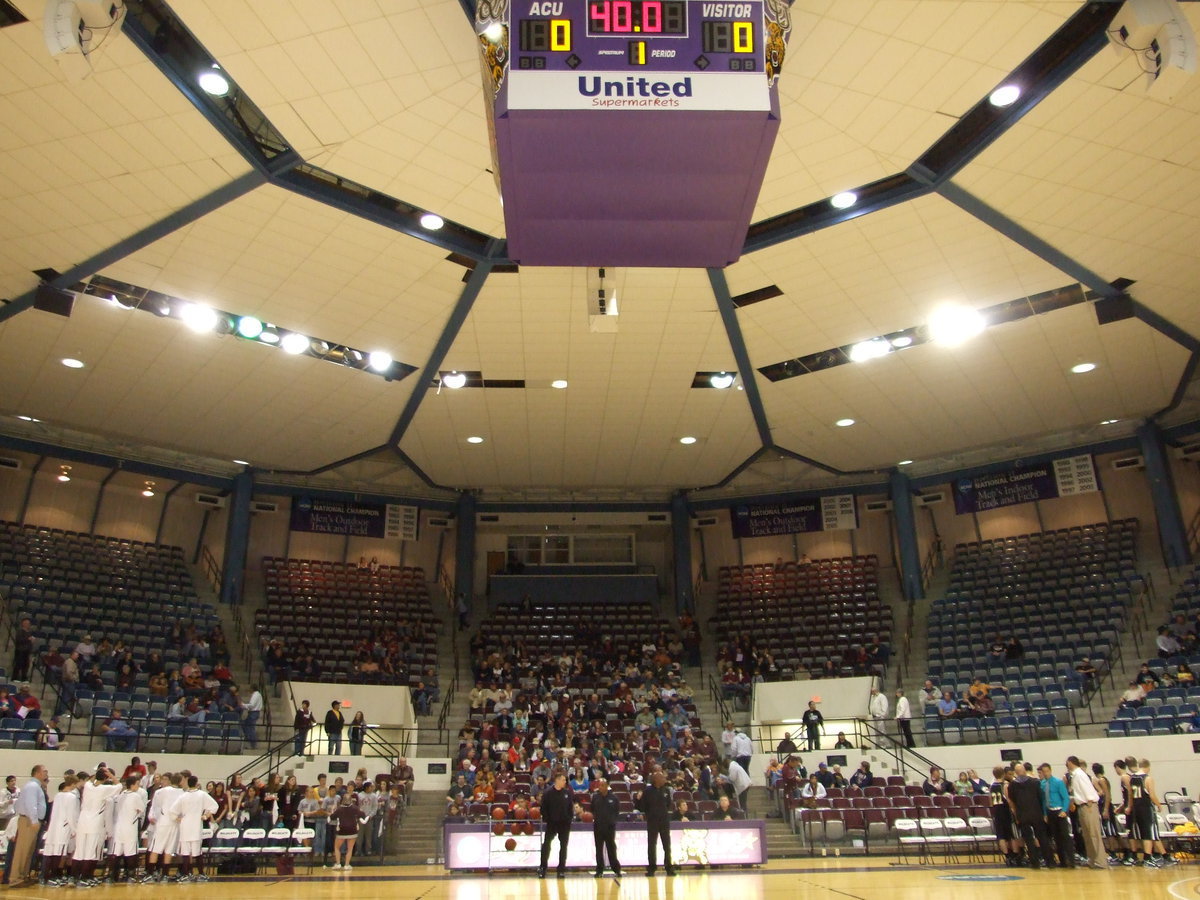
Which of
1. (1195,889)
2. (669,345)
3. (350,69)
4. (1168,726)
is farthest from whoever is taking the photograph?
(669,345)

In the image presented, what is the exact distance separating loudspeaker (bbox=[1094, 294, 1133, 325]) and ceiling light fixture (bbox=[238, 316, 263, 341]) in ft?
50.8

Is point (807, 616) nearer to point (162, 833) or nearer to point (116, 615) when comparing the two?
point (116, 615)

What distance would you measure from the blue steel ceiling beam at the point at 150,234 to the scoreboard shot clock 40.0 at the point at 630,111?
8.02 m

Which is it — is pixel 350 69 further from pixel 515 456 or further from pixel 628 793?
pixel 515 456

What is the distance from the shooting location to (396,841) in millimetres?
18047

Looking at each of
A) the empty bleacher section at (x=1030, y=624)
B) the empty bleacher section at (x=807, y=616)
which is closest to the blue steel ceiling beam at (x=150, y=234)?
the empty bleacher section at (x=1030, y=624)

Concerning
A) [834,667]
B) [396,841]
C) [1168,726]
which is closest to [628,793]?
[396,841]

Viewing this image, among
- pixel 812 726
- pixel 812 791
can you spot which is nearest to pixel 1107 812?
pixel 812 791

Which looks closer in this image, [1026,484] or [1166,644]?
[1166,644]

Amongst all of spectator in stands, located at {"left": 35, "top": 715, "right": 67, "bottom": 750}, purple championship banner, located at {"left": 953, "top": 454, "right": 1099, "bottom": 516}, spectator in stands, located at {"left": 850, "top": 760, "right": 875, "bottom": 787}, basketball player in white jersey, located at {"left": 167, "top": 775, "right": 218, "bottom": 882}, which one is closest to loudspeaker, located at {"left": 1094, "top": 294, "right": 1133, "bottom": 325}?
purple championship banner, located at {"left": 953, "top": 454, "right": 1099, "bottom": 516}

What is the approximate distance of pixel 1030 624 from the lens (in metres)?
23.6

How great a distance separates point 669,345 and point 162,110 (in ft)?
33.0

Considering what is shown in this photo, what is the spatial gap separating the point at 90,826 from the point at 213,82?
973cm

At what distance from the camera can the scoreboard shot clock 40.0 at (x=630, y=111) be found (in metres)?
6.44
